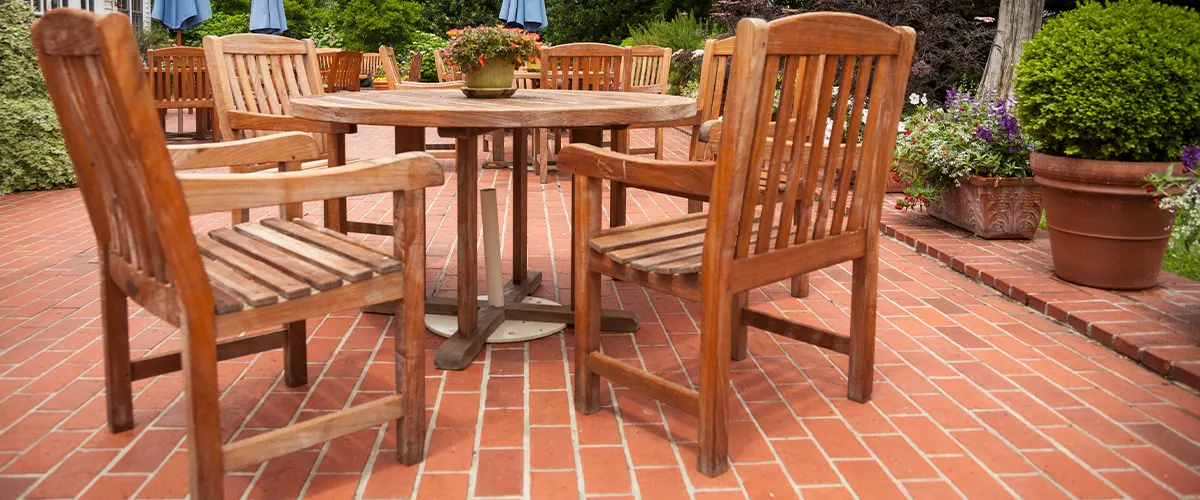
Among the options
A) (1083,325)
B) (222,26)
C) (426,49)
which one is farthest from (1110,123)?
(222,26)

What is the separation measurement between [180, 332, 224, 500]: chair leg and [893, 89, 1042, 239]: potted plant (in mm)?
4005

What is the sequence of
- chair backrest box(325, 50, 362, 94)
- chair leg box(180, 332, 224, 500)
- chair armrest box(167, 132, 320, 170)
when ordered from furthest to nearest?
chair backrest box(325, 50, 362, 94), chair armrest box(167, 132, 320, 170), chair leg box(180, 332, 224, 500)

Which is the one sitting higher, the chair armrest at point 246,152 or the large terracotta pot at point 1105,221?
the chair armrest at point 246,152

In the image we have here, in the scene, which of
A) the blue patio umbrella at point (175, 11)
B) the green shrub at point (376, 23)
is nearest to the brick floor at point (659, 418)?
the blue patio umbrella at point (175, 11)

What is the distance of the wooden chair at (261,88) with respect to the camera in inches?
143

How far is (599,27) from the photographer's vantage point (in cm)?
2114

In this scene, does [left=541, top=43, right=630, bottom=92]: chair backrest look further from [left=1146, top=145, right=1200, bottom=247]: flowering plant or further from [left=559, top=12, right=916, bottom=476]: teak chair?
[left=559, top=12, right=916, bottom=476]: teak chair

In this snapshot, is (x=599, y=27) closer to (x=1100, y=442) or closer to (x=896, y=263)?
(x=896, y=263)

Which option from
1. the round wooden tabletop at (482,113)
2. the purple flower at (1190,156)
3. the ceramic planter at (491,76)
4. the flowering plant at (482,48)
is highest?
the flowering plant at (482,48)

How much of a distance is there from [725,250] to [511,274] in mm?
2185

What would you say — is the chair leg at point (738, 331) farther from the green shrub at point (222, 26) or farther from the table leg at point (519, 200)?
the green shrub at point (222, 26)

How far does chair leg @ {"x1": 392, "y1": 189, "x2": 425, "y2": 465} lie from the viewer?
2.08 m

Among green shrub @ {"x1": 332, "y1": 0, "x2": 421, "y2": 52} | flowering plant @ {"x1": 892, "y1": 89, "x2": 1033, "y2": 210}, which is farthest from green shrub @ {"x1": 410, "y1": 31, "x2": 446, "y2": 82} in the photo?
flowering plant @ {"x1": 892, "y1": 89, "x2": 1033, "y2": 210}

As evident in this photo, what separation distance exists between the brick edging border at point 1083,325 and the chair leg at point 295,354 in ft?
8.99
